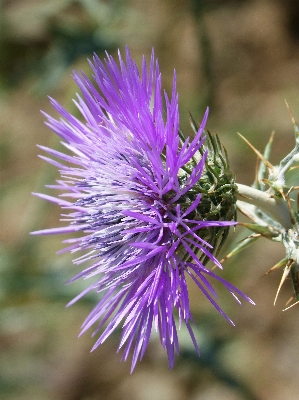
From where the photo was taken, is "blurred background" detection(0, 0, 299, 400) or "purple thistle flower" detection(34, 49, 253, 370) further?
"blurred background" detection(0, 0, 299, 400)

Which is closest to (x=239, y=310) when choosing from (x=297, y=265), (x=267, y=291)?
(x=267, y=291)

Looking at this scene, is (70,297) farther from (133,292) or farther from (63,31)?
(63,31)

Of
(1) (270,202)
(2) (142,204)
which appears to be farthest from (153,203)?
(1) (270,202)

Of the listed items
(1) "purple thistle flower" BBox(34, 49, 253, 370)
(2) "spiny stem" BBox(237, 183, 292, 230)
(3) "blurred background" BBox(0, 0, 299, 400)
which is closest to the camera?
(1) "purple thistle flower" BBox(34, 49, 253, 370)

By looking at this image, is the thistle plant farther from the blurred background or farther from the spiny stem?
the blurred background

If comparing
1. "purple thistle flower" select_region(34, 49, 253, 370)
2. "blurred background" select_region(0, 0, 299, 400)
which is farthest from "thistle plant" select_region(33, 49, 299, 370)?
"blurred background" select_region(0, 0, 299, 400)

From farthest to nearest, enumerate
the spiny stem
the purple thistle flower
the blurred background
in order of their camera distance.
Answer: the blurred background < the spiny stem < the purple thistle flower

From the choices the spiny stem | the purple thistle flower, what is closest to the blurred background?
the spiny stem

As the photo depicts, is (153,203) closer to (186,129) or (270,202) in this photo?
(270,202)
